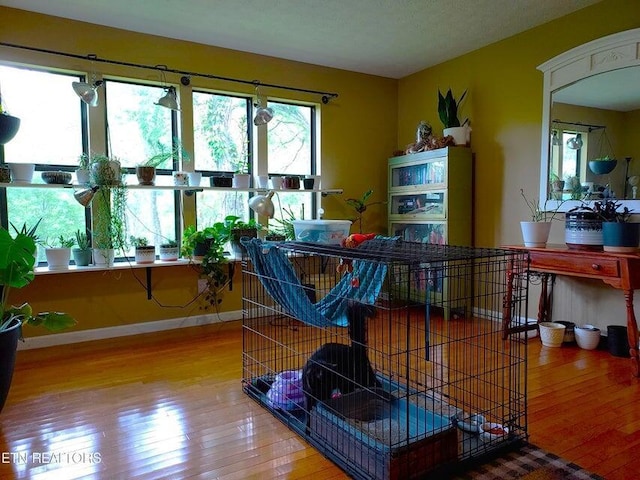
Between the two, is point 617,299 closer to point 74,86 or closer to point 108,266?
point 108,266

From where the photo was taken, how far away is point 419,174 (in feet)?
14.3

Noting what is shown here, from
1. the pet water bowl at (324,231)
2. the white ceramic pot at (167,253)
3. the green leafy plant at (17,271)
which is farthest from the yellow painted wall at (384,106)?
the pet water bowl at (324,231)

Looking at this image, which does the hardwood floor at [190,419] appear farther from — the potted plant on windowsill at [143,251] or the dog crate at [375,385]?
the potted plant on windowsill at [143,251]

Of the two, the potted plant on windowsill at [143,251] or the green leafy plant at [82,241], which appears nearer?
the green leafy plant at [82,241]

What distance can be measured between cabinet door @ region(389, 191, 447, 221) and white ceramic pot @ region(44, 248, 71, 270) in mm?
2985

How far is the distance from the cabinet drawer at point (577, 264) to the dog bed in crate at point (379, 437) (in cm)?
160

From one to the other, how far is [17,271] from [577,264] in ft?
10.8

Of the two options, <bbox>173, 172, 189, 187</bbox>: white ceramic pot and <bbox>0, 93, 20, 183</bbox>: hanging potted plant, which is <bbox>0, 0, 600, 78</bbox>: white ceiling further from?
<bbox>173, 172, 189, 187</bbox>: white ceramic pot

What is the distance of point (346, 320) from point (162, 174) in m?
2.35

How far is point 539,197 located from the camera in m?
3.61

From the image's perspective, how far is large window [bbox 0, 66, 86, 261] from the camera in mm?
3277

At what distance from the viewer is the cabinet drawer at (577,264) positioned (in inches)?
109

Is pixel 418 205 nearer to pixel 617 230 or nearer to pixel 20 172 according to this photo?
pixel 617 230

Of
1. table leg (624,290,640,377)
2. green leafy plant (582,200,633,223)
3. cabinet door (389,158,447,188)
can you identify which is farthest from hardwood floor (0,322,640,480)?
cabinet door (389,158,447,188)
